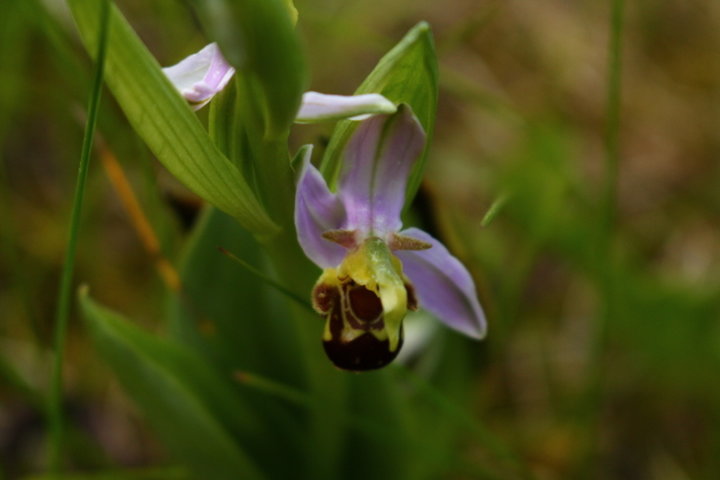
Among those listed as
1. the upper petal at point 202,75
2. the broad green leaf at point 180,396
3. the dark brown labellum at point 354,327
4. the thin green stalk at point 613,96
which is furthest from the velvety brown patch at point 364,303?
the thin green stalk at point 613,96

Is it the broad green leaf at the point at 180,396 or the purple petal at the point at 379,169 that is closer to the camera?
the purple petal at the point at 379,169

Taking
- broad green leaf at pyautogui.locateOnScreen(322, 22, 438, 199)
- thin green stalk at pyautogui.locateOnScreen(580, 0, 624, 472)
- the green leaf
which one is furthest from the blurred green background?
the green leaf

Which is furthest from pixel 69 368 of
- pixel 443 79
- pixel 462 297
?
pixel 462 297

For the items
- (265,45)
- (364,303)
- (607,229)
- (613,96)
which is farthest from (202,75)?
(607,229)

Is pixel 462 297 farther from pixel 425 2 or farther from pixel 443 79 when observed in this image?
pixel 425 2

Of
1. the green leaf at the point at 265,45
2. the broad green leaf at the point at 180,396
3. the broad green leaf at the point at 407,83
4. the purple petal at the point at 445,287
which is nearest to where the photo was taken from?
the green leaf at the point at 265,45

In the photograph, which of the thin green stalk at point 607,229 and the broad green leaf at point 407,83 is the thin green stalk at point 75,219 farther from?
the thin green stalk at point 607,229

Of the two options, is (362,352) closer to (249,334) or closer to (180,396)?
(180,396)
